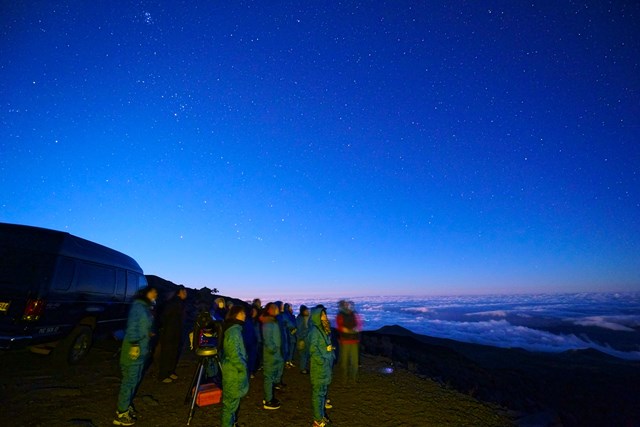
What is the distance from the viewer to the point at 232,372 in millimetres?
3939

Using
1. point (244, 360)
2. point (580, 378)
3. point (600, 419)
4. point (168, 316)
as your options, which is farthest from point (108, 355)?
point (580, 378)

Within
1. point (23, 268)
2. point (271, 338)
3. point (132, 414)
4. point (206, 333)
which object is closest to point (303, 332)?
point (271, 338)

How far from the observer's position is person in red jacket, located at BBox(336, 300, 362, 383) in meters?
8.25

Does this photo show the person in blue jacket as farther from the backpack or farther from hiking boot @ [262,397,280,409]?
the backpack

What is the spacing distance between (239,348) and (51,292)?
191 inches

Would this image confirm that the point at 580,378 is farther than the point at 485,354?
No

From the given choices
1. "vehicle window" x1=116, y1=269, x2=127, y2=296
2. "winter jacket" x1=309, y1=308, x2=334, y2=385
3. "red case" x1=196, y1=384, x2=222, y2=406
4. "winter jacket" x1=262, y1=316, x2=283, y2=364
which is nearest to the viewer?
"winter jacket" x1=309, y1=308, x2=334, y2=385

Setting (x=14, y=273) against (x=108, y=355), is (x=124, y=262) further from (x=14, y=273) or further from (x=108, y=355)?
(x=14, y=273)

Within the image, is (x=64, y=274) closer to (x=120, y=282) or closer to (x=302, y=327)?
(x=120, y=282)

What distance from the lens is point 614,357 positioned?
69812 mm

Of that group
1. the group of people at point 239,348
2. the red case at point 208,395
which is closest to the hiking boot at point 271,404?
the group of people at point 239,348

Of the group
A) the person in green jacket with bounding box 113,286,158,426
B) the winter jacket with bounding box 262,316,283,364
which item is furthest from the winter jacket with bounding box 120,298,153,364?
the winter jacket with bounding box 262,316,283,364

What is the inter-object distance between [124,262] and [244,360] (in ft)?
25.9

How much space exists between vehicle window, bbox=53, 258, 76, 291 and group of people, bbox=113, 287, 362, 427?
6.94 ft
